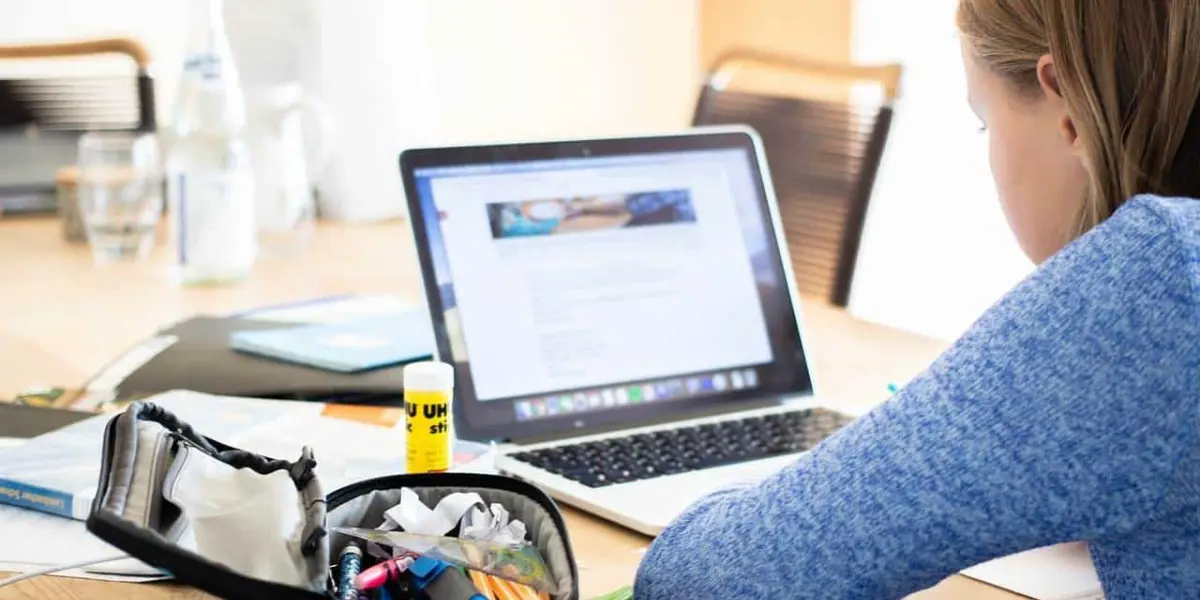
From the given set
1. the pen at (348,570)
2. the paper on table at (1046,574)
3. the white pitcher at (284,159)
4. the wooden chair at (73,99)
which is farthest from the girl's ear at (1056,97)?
the wooden chair at (73,99)

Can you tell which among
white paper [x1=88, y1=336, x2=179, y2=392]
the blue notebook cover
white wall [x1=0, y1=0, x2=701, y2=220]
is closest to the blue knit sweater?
the blue notebook cover

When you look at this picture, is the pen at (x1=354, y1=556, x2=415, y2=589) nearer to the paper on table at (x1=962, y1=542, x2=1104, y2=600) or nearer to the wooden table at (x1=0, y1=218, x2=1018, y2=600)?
the wooden table at (x1=0, y1=218, x2=1018, y2=600)

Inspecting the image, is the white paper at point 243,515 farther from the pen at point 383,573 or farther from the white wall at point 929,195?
the white wall at point 929,195

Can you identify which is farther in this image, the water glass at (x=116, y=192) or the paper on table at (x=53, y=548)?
the water glass at (x=116, y=192)

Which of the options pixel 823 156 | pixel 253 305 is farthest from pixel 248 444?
pixel 823 156

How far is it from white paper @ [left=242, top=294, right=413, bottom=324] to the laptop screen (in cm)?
36

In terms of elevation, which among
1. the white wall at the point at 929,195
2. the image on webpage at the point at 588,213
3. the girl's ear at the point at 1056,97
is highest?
the girl's ear at the point at 1056,97

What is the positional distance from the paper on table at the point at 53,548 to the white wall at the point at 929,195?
216 cm

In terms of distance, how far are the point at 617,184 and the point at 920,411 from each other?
0.62 meters

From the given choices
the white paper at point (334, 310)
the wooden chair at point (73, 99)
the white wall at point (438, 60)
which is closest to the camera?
the white paper at point (334, 310)

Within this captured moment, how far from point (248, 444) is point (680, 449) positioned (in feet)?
1.12

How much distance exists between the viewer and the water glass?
6.55ft

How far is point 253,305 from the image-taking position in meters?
1.73

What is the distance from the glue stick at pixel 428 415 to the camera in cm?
98
